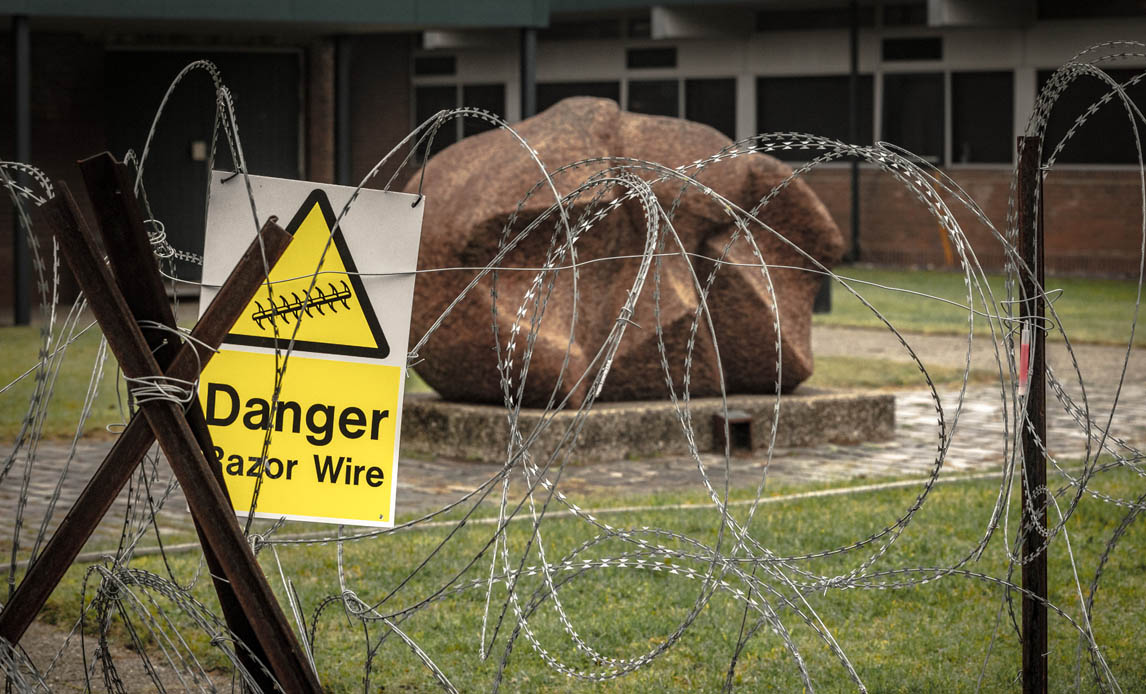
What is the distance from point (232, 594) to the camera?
372 centimetres

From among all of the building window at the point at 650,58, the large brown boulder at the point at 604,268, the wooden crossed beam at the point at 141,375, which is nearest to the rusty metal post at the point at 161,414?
the wooden crossed beam at the point at 141,375

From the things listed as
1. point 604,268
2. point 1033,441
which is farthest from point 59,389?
point 1033,441

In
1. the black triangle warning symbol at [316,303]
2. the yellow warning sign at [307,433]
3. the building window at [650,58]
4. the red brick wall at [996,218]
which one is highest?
the building window at [650,58]

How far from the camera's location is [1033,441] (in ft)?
15.1

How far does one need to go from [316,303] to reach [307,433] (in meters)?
0.35

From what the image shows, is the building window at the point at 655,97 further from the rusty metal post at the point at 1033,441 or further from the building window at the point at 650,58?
the rusty metal post at the point at 1033,441

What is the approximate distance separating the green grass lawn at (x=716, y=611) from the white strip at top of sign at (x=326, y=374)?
0.79 m

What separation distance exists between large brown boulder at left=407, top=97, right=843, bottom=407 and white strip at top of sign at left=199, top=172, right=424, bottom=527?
5351 millimetres

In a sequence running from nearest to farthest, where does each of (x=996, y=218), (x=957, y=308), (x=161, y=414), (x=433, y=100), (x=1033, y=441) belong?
1. (x=161, y=414)
2. (x=1033, y=441)
3. (x=957, y=308)
4. (x=996, y=218)
5. (x=433, y=100)

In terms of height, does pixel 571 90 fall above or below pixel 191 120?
above

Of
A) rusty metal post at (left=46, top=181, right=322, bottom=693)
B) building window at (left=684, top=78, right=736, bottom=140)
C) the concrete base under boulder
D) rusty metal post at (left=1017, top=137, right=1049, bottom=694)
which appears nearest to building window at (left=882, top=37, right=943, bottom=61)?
building window at (left=684, top=78, right=736, bottom=140)

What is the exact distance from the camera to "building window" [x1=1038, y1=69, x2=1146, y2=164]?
79.0ft

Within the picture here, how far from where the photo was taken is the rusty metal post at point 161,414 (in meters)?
3.50

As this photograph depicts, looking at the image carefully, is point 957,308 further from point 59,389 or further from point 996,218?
point 59,389
